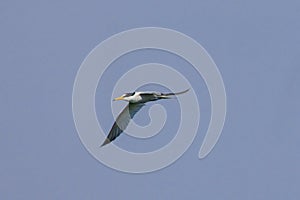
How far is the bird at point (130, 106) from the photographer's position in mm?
23516

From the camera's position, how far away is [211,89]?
80.3 ft

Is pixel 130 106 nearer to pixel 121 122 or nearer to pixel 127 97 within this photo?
pixel 127 97

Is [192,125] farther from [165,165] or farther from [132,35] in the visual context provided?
[132,35]

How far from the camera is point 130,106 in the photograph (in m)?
24.4

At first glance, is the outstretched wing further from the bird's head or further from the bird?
the bird's head

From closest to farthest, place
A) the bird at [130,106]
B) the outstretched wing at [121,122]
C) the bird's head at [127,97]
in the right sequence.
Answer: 1. the bird at [130,106]
2. the bird's head at [127,97]
3. the outstretched wing at [121,122]

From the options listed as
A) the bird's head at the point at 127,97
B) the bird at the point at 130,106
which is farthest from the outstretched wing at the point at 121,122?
the bird's head at the point at 127,97

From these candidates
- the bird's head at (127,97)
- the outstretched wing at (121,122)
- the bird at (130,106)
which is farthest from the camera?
the outstretched wing at (121,122)

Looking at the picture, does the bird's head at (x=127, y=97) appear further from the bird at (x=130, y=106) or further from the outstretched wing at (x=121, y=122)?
the outstretched wing at (x=121, y=122)

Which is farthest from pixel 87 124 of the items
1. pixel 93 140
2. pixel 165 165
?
pixel 165 165

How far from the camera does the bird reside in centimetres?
2352

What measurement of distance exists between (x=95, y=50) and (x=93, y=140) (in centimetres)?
267

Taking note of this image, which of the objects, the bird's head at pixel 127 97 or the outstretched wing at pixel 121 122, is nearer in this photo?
the bird's head at pixel 127 97

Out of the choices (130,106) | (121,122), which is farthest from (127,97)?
(121,122)
